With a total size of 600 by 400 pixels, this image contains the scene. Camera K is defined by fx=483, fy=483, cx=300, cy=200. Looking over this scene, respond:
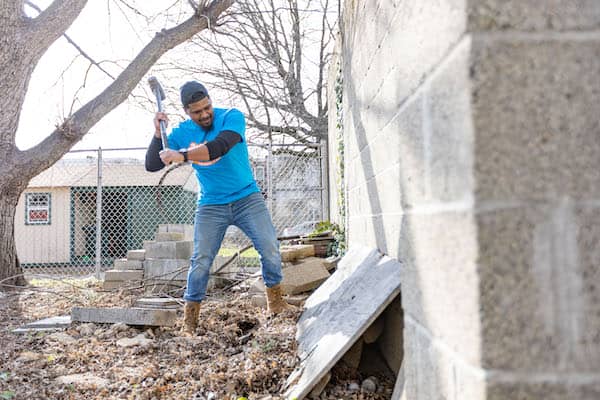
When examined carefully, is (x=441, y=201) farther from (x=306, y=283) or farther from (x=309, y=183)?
(x=309, y=183)

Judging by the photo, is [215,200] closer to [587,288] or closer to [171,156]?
[171,156]

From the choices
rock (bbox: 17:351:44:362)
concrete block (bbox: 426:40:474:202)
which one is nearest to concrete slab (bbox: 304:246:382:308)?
rock (bbox: 17:351:44:362)

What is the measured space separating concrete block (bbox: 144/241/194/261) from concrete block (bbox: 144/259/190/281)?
0.27ft

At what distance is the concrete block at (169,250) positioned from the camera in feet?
22.2

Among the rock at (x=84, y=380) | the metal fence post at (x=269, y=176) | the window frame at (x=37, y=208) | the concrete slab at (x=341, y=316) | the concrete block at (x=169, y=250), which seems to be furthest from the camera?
the window frame at (x=37, y=208)

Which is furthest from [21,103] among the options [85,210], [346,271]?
[85,210]

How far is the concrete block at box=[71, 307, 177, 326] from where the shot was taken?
161 inches

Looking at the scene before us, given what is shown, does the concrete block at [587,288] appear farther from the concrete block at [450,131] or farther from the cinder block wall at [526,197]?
the concrete block at [450,131]

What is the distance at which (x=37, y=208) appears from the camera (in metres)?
15.2

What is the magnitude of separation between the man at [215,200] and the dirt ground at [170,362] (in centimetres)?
36

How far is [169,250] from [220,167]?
3.06 m

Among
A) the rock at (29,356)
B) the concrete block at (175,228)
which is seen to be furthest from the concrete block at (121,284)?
the rock at (29,356)

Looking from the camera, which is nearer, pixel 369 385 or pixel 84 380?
pixel 369 385

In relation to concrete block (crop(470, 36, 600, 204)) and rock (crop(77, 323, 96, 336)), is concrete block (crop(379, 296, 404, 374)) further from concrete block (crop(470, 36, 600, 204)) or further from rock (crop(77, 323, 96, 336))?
rock (crop(77, 323, 96, 336))
